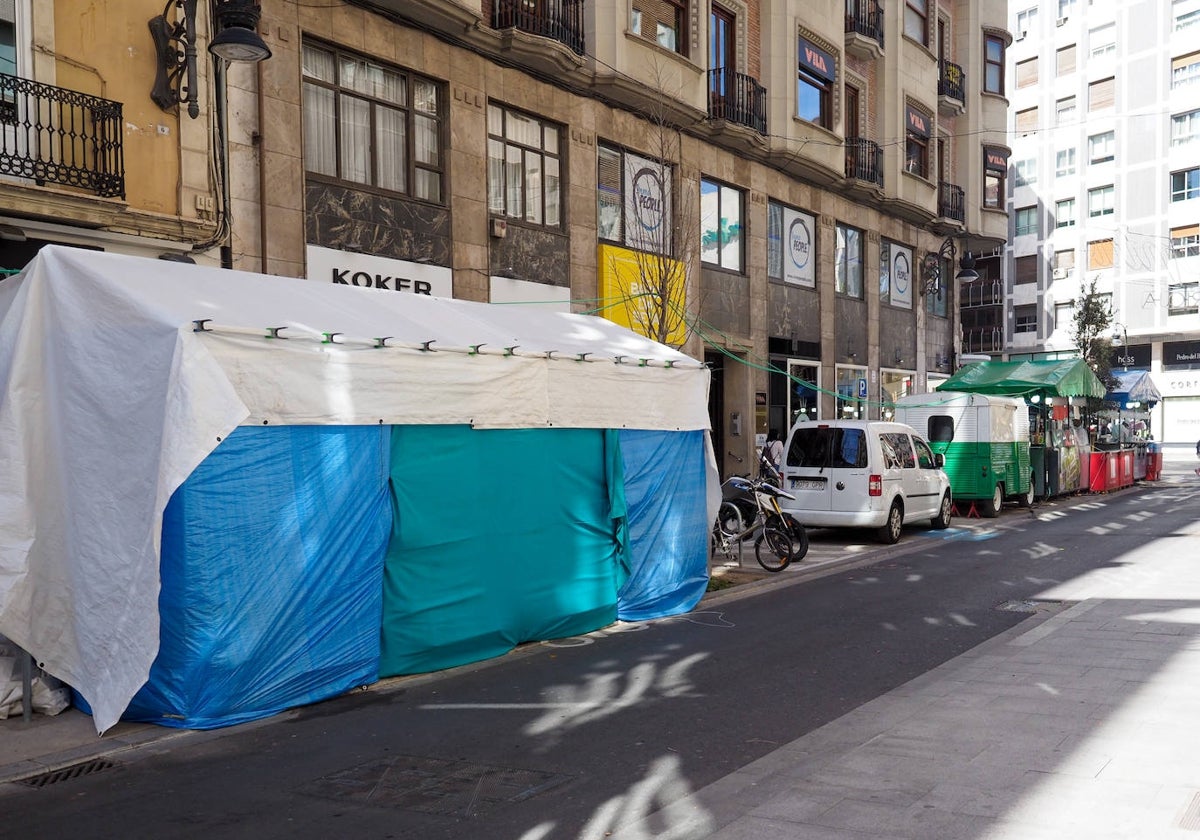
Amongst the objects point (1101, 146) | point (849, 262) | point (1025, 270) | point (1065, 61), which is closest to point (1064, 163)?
Result: point (1101, 146)

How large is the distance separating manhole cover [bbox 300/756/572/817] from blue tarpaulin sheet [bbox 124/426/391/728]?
155 centimetres

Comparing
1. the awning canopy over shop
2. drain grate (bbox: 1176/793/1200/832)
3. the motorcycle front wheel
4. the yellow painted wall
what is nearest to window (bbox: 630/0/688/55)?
the yellow painted wall

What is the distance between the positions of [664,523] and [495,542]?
266cm

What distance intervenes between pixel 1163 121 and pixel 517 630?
58424 mm

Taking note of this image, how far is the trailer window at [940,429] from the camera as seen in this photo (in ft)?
68.4

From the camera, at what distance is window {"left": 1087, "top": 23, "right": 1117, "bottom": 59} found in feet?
191

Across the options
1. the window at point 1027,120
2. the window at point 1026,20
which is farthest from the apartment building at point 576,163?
the window at point 1026,20

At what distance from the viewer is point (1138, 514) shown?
21609 millimetres

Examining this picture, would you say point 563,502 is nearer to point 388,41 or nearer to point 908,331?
point 388,41

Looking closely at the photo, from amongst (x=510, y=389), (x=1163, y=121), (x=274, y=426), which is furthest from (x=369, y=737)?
(x=1163, y=121)

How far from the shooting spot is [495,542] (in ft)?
29.1

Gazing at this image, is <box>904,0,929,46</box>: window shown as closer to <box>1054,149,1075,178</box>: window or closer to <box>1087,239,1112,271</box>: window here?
<box>1087,239,1112,271</box>: window

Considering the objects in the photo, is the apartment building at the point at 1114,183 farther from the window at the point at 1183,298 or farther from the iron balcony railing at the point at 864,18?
the iron balcony railing at the point at 864,18

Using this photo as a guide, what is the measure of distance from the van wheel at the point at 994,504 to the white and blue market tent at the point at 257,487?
1413cm
